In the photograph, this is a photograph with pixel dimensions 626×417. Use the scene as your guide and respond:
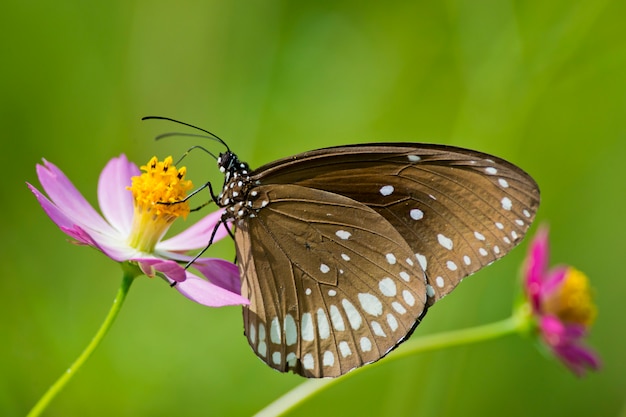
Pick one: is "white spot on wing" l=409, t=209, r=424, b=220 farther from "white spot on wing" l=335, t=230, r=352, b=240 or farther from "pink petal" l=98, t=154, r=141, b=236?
"pink petal" l=98, t=154, r=141, b=236

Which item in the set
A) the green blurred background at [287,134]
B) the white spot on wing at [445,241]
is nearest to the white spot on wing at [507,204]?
the white spot on wing at [445,241]

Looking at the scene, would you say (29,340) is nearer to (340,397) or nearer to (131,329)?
(131,329)

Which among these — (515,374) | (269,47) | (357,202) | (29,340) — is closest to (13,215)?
(29,340)

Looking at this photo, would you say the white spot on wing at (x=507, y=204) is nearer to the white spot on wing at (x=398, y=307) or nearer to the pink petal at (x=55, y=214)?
the white spot on wing at (x=398, y=307)

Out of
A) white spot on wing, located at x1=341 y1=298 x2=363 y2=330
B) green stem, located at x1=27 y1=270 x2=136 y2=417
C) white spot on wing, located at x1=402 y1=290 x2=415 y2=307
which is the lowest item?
green stem, located at x1=27 y1=270 x2=136 y2=417

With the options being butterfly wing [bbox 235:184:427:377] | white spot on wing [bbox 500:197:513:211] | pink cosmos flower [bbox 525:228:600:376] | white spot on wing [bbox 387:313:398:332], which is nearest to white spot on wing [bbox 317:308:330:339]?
butterfly wing [bbox 235:184:427:377]

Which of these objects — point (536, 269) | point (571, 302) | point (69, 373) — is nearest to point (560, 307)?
point (571, 302)

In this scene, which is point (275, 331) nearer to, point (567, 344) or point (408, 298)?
point (408, 298)
